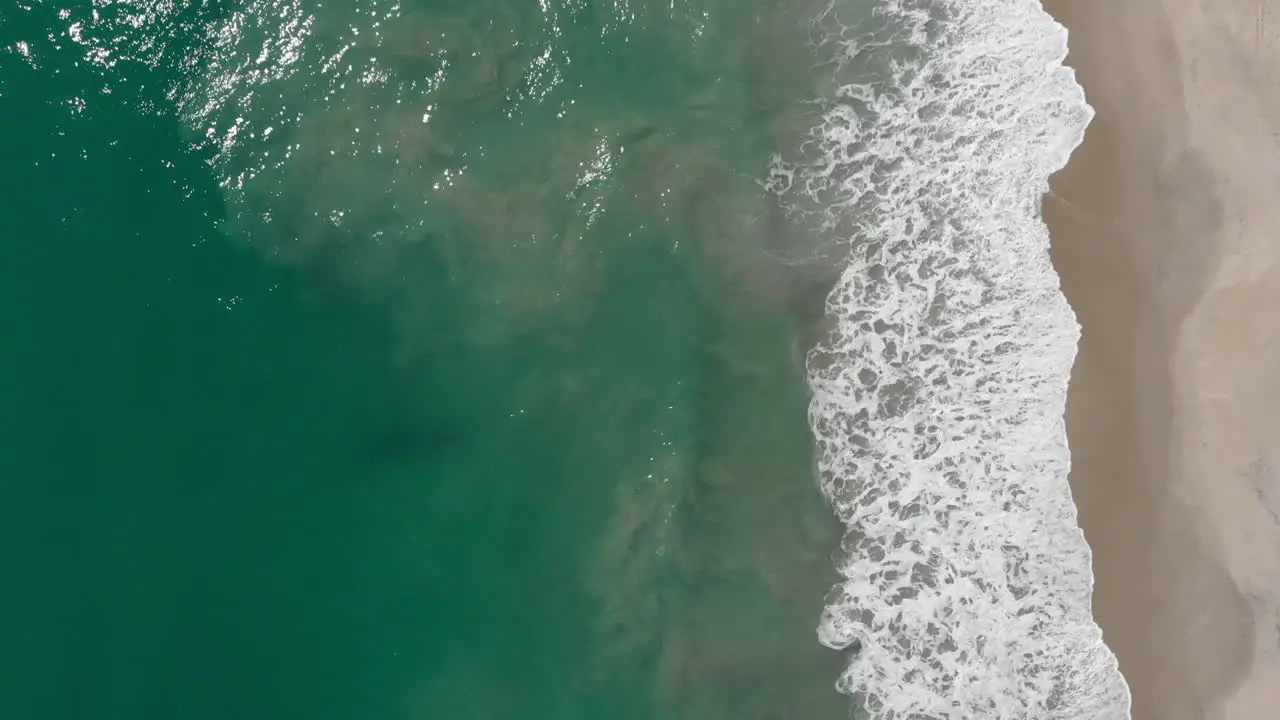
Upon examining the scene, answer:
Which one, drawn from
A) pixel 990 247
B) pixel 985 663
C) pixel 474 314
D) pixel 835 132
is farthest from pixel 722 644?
pixel 835 132

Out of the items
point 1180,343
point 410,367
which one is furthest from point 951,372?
point 410,367

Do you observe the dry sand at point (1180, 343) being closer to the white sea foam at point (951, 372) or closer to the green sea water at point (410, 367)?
the white sea foam at point (951, 372)

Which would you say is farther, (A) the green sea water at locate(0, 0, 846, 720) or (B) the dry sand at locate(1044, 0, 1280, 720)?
(A) the green sea water at locate(0, 0, 846, 720)

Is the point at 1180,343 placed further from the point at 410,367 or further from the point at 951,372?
the point at 410,367

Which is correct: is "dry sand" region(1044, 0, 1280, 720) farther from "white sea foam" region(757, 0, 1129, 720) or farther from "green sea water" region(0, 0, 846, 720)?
"green sea water" region(0, 0, 846, 720)

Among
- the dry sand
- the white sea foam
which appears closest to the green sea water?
the white sea foam

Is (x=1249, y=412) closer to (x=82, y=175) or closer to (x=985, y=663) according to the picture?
(x=985, y=663)
